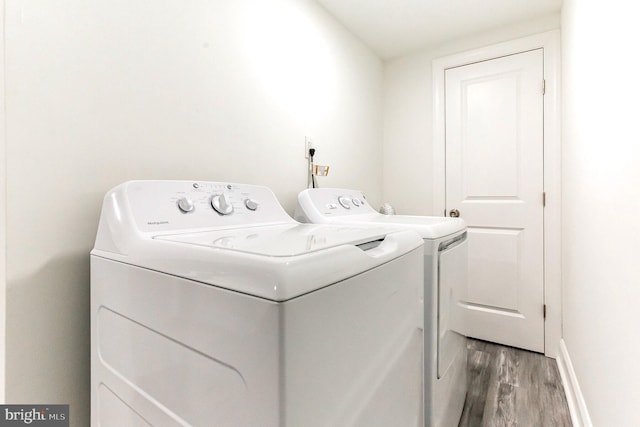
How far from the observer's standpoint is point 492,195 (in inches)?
89.9

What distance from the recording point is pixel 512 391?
67.3 inches

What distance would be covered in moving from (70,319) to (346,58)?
81.7 inches

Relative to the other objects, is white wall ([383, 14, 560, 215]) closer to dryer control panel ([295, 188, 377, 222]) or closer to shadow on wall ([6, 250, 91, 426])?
dryer control panel ([295, 188, 377, 222])

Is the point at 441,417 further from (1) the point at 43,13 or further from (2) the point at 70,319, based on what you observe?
(1) the point at 43,13

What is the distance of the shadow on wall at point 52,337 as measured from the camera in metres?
0.77

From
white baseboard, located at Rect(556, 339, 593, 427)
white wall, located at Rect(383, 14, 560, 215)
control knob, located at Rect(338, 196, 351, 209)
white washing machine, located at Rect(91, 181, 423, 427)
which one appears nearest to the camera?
white washing machine, located at Rect(91, 181, 423, 427)

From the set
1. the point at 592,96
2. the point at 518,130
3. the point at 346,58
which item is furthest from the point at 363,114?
the point at 592,96

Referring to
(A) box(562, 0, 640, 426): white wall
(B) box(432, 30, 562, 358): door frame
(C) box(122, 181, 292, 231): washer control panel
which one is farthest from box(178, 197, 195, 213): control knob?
(B) box(432, 30, 562, 358): door frame

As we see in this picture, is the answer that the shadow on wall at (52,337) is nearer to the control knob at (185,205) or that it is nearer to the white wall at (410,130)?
the control knob at (185,205)

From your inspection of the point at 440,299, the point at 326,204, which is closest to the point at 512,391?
the point at 440,299

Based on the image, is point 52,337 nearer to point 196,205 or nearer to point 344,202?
point 196,205

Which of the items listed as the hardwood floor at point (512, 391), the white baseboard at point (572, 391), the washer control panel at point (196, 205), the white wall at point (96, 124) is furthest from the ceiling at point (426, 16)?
the hardwood floor at point (512, 391)

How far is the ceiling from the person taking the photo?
76.2 inches

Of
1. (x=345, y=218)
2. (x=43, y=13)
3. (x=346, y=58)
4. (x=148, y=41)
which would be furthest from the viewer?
(x=346, y=58)
